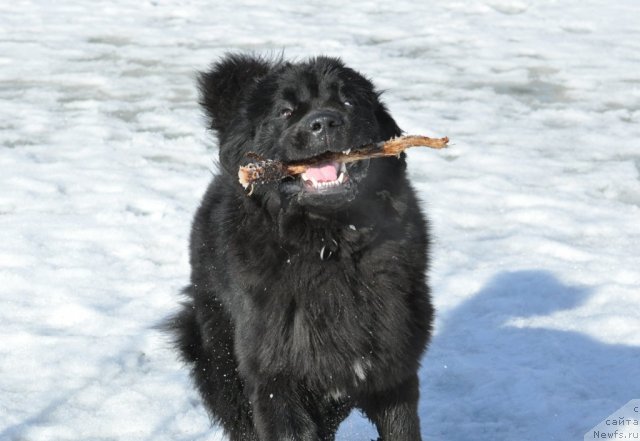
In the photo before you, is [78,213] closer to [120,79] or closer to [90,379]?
[90,379]

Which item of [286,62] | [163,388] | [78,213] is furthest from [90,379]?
[78,213]

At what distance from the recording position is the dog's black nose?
10.5ft

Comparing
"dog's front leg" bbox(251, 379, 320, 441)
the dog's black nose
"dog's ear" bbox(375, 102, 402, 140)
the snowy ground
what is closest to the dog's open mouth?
the dog's black nose

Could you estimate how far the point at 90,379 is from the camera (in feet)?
13.3

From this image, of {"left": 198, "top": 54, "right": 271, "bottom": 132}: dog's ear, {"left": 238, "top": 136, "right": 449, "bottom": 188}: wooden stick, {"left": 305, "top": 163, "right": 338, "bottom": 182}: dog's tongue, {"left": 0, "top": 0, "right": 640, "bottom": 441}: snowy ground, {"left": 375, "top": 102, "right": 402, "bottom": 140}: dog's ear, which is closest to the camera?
{"left": 238, "top": 136, "right": 449, "bottom": 188}: wooden stick

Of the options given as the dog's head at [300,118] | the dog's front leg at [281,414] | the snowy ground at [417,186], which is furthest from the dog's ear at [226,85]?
the dog's front leg at [281,414]

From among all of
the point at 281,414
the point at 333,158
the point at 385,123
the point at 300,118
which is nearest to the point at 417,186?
the point at 385,123

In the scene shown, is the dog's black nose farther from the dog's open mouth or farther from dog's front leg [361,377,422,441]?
dog's front leg [361,377,422,441]

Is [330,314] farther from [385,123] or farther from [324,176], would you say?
[385,123]

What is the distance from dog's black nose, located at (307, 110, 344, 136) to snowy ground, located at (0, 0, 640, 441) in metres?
1.10

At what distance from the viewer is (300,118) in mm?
3387

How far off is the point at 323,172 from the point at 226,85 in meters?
0.75

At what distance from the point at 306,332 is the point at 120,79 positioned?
581cm

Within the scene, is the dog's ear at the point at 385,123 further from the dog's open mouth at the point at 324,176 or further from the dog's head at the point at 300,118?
the dog's open mouth at the point at 324,176
